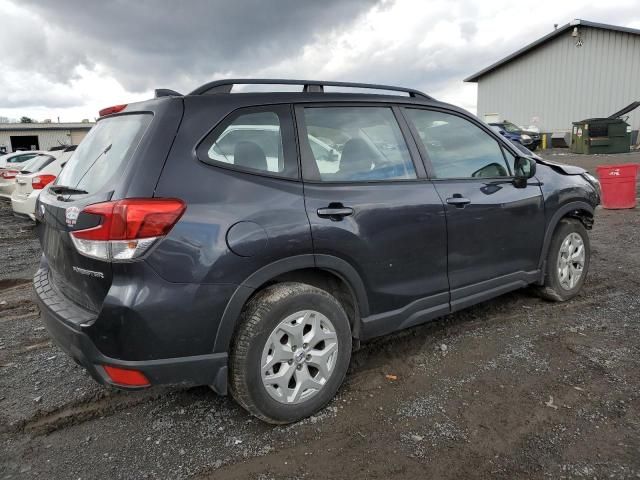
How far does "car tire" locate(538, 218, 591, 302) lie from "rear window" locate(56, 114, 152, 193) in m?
3.48

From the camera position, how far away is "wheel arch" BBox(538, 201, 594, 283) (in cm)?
413

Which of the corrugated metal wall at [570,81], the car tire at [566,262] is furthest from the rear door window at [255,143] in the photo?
the corrugated metal wall at [570,81]

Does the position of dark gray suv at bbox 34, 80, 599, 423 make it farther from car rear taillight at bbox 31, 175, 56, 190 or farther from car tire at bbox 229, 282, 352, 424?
car rear taillight at bbox 31, 175, 56, 190

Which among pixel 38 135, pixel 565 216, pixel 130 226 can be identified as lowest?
pixel 565 216

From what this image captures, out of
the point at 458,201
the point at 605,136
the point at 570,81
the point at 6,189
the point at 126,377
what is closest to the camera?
the point at 126,377

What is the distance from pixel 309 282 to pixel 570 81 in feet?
102

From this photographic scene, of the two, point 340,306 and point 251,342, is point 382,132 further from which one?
point 251,342

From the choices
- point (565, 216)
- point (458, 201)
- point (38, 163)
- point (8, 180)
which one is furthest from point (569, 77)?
point (458, 201)

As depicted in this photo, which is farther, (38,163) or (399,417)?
(38,163)

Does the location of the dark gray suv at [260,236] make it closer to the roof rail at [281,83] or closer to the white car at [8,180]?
the roof rail at [281,83]

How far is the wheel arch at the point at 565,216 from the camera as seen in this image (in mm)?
4133

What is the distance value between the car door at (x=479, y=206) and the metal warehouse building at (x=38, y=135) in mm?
49143

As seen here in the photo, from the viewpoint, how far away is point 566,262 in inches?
174

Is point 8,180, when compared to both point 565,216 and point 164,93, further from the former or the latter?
point 565,216
